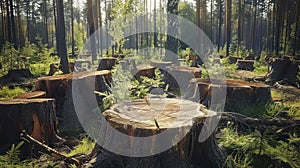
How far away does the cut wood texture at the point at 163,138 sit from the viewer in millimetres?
3320

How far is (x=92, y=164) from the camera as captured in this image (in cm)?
366

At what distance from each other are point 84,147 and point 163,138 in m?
2.19

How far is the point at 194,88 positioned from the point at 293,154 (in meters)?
3.90

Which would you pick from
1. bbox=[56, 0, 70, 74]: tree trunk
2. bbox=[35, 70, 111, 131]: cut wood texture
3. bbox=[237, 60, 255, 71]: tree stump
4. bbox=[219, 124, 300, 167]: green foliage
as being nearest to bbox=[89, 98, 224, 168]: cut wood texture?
bbox=[219, 124, 300, 167]: green foliage

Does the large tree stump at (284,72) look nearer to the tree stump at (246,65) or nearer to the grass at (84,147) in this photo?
the tree stump at (246,65)

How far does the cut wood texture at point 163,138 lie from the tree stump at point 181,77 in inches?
230

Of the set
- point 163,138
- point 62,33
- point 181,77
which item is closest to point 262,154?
point 163,138

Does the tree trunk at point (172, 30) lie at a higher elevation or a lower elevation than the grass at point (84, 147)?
higher

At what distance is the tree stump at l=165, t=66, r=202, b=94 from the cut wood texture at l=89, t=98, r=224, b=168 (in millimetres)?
5846

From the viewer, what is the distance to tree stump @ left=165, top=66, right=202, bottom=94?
32.5ft

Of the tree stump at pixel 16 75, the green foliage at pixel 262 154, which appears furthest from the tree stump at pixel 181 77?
the tree stump at pixel 16 75

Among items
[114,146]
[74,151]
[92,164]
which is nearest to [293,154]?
[114,146]

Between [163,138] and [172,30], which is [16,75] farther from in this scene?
[163,138]

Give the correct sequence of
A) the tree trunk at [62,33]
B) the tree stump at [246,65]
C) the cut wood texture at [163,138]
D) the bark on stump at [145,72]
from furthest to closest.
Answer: the tree stump at [246,65] < the tree trunk at [62,33] < the bark on stump at [145,72] < the cut wood texture at [163,138]
